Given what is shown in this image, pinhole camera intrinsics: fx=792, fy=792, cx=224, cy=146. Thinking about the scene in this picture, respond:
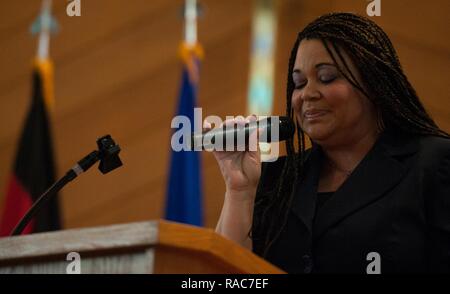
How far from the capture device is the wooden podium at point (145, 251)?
1.20 meters

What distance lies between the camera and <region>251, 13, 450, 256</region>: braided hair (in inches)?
75.2

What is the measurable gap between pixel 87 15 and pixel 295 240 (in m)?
2.95

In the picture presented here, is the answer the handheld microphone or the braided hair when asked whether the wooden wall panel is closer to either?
the braided hair

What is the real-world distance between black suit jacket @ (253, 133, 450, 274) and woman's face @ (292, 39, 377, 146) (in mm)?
75

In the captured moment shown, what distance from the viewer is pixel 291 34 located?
4199 millimetres

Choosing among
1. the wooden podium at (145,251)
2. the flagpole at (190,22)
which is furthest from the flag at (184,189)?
the wooden podium at (145,251)

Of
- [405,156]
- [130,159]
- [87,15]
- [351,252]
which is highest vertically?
[87,15]

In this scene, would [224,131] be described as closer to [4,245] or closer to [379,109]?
[379,109]

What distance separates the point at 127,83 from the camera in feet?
14.4

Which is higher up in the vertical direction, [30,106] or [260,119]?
[30,106]

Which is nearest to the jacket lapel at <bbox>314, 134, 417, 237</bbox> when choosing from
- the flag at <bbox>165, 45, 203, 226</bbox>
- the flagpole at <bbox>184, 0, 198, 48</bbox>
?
the flag at <bbox>165, 45, 203, 226</bbox>

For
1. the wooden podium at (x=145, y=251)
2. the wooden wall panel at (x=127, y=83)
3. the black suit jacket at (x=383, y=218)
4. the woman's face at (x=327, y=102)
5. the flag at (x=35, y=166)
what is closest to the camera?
the wooden podium at (x=145, y=251)

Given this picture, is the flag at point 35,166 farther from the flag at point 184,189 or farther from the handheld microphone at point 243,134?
the handheld microphone at point 243,134
